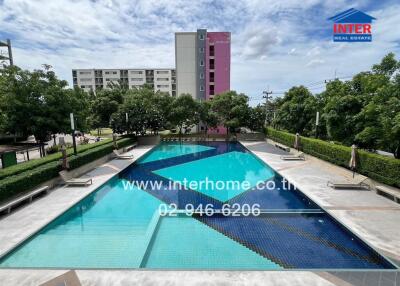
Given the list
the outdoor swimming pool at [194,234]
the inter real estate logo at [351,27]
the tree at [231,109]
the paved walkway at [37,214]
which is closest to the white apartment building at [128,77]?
the tree at [231,109]

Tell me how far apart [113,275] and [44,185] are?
26.2ft

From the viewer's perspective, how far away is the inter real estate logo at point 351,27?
1395 centimetres

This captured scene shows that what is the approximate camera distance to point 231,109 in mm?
30750

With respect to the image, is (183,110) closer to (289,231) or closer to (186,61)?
(186,61)

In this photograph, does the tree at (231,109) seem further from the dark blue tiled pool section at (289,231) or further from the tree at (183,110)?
the dark blue tiled pool section at (289,231)

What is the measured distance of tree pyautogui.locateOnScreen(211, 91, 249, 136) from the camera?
3028 centimetres

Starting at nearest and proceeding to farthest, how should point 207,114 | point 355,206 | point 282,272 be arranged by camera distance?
1. point 282,272
2. point 355,206
3. point 207,114

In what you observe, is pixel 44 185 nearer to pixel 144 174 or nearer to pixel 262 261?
pixel 144 174

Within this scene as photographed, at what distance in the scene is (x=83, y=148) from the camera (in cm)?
1680

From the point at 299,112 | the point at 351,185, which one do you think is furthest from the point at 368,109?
the point at 299,112

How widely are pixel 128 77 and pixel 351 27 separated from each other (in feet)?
206

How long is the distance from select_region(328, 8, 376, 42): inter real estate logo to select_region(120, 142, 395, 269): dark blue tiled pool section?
990cm

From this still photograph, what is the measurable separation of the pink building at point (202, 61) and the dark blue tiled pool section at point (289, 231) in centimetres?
2783

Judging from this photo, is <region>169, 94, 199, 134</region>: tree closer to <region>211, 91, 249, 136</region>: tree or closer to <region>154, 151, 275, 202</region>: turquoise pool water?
<region>211, 91, 249, 136</region>: tree
